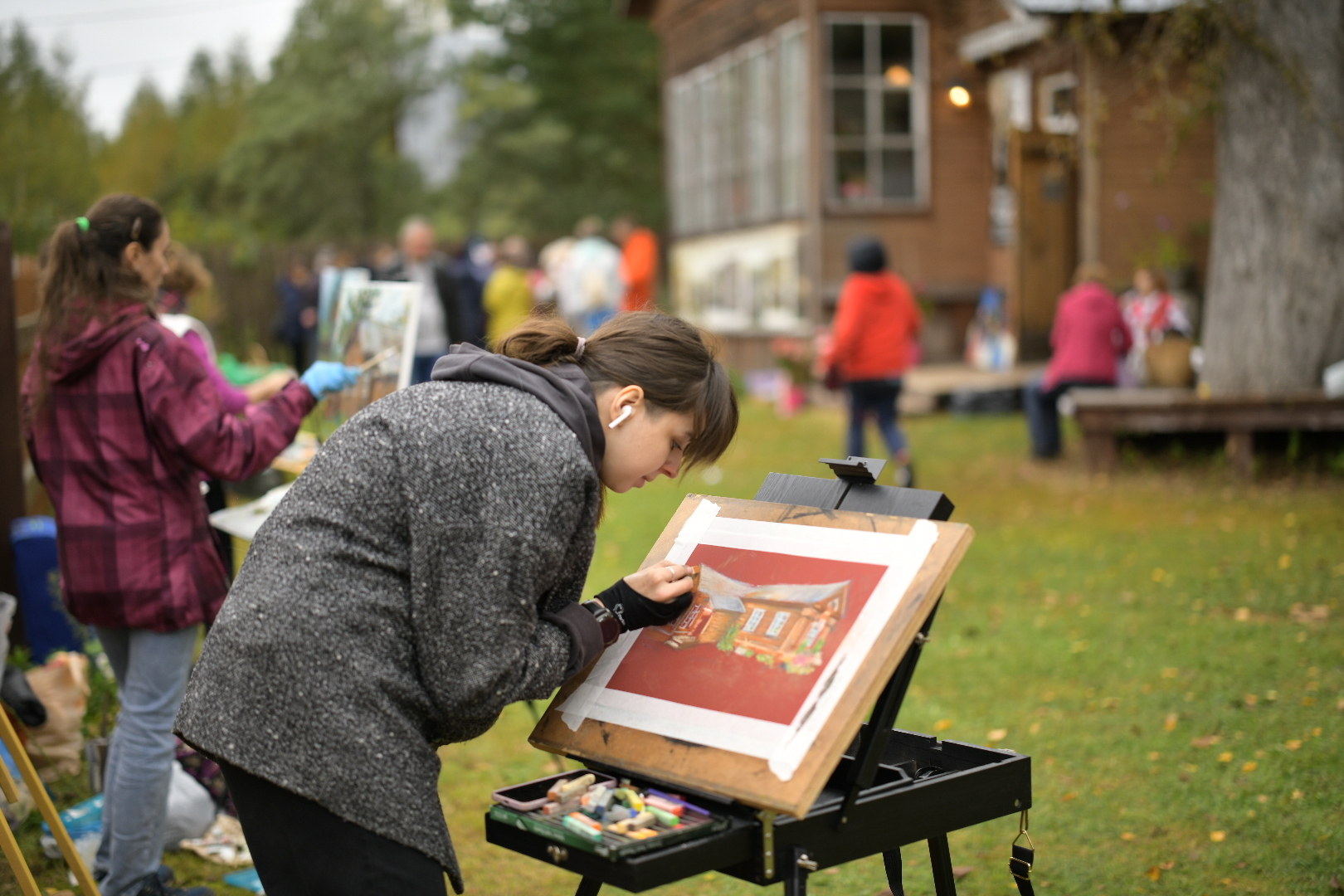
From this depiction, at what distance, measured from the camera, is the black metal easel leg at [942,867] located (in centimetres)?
242

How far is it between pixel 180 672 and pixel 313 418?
1787mm

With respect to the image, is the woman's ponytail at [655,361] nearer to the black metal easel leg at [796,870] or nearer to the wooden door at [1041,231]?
the black metal easel leg at [796,870]

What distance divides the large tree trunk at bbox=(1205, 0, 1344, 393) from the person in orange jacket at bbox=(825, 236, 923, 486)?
89.8 inches

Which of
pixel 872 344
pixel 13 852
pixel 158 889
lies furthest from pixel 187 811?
pixel 872 344

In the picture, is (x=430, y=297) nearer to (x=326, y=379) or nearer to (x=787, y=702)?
(x=326, y=379)

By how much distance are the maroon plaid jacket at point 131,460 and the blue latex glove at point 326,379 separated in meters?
0.29

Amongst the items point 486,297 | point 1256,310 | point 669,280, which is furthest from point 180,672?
point 669,280

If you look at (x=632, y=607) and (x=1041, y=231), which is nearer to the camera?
(x=632, y=607)

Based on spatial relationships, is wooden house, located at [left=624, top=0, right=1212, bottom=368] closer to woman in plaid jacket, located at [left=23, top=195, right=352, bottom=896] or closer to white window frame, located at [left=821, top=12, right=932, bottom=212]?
white window frame, located at [left=821, top=12, right=932, bottom=212]

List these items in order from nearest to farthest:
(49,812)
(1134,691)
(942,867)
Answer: (942,867) < (49,812) < (1134,691)

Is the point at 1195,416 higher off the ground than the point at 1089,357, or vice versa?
the point at 1089,357

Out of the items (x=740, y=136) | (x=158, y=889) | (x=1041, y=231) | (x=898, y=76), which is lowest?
(x=158, y=889)

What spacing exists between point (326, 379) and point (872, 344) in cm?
611

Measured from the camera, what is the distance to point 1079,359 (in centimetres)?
991
